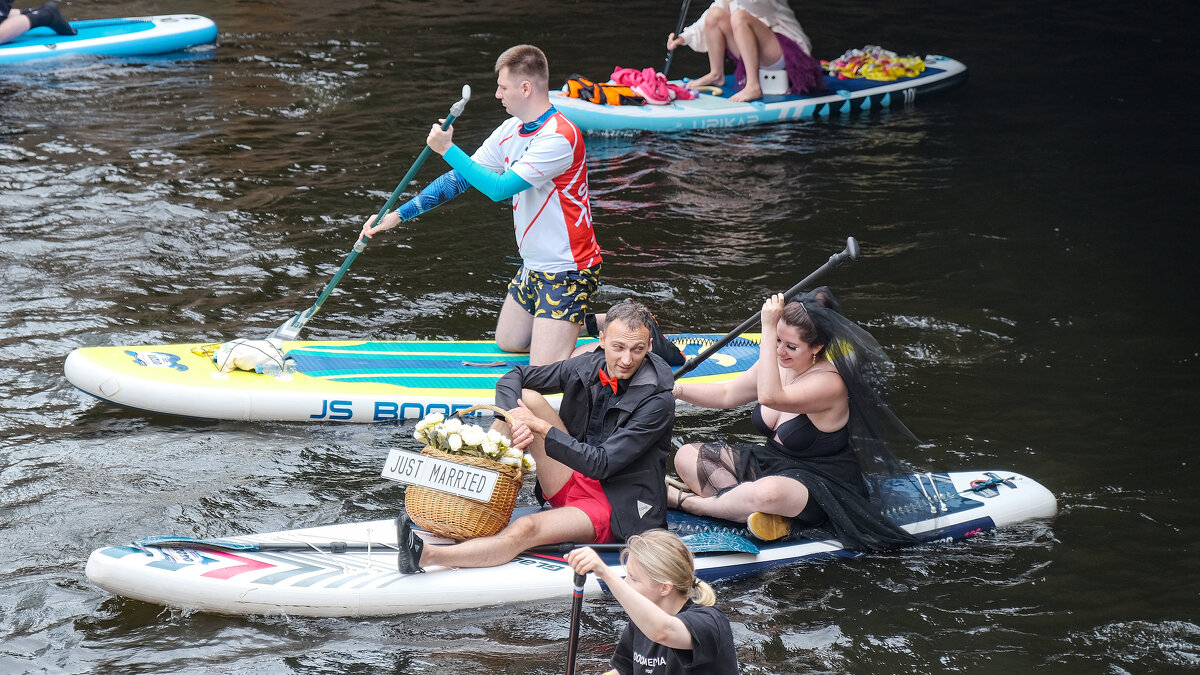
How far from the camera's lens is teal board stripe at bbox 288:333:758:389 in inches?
251

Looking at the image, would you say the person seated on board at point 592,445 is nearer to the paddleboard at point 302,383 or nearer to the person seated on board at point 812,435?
the person seated on board at point 812,435

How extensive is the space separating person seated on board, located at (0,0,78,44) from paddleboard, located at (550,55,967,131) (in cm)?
614

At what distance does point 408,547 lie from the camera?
4.56m

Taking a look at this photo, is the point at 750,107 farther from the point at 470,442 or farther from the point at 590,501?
the point at 470,442

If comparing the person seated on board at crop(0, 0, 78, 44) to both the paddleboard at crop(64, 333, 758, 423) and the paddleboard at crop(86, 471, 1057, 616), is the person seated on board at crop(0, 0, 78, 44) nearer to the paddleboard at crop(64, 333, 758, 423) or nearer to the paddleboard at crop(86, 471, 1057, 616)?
the paddleboard at crop(64, 333, 758, 423)

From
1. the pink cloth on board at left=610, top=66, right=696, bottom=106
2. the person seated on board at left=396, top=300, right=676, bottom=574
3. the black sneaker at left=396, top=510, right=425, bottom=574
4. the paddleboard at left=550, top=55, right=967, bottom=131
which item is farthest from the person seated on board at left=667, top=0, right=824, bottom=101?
the black sneaker at left=396, top=510, right=425, bottom=574

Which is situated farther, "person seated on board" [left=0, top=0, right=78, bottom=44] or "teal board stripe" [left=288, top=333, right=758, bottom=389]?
"person seated on board" [left=0, top=0, right=78, bottom=44]

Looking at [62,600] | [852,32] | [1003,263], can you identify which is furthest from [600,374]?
[852,32]

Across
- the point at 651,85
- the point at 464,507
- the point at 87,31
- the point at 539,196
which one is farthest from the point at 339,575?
the point at 87,31

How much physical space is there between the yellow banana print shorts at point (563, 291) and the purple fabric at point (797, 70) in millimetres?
7058

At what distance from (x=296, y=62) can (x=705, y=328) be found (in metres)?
8.37

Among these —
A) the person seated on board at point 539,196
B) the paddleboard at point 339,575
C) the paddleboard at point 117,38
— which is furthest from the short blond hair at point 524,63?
the paddleboard at point 117,38

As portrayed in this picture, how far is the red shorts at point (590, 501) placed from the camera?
4.80 m

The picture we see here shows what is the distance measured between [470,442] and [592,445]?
585 mm
